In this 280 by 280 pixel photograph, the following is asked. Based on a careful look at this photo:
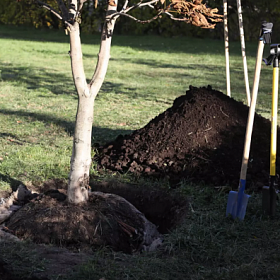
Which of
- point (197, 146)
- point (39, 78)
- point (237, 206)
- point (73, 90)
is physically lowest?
point (237, 206)

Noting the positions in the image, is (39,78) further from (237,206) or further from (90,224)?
(237,206)

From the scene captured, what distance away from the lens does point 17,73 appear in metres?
13.4

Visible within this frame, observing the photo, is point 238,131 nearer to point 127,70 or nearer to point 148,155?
point 148,155

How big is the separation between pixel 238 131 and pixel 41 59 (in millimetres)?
12546

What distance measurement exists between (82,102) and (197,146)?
190 centimetres

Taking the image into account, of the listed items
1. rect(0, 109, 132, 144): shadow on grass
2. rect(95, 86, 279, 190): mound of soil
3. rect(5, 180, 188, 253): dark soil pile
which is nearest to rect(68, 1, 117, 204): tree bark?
rect(5, 180, 188, 253): dark soil pile

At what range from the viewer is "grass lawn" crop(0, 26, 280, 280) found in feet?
11.0

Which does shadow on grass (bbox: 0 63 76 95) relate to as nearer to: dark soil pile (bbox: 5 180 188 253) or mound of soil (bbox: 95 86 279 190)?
mound of soil (bbox: 95 86 279 190)

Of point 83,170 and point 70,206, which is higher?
point 83,170

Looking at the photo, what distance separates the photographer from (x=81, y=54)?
13.0ft

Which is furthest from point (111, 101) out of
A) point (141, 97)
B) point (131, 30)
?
point (131, 30)

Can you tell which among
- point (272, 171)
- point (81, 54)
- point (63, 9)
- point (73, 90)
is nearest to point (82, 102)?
point (81, 54)

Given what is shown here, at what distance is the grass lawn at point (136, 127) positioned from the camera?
3348 mm

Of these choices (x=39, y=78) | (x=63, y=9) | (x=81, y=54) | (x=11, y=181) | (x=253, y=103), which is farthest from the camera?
(x=39, y=78)
